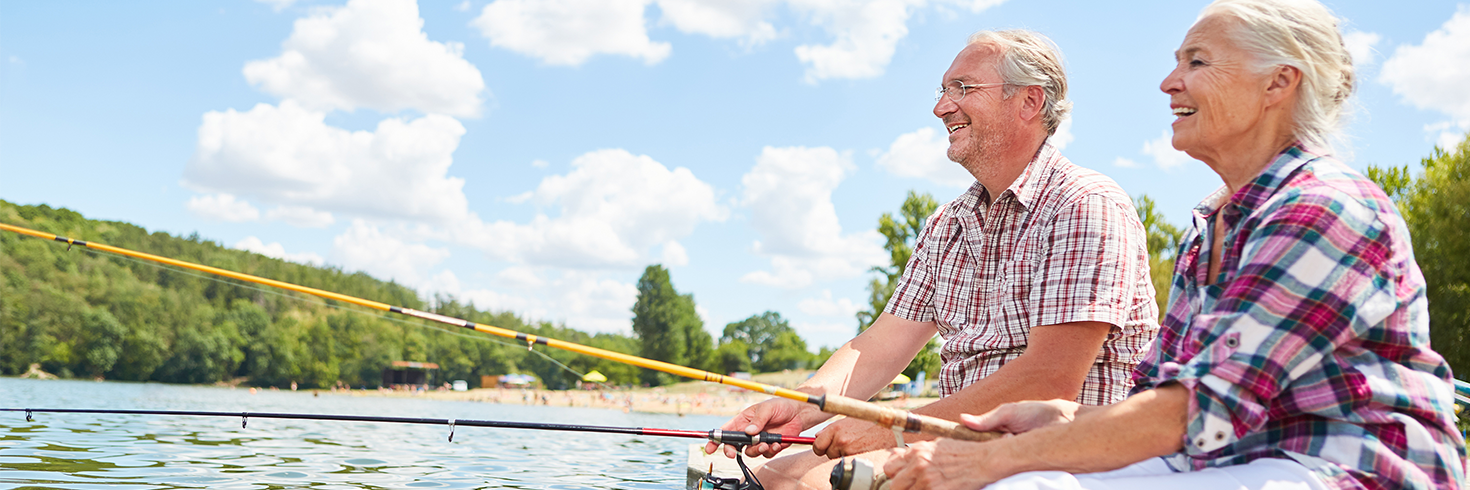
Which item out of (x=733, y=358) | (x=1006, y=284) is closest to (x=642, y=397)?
(x=733, y=358)

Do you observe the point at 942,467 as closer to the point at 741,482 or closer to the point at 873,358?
the point at 741,482

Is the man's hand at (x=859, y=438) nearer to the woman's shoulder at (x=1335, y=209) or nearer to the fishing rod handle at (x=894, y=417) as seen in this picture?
the fishing rod handle at (x=894, y=417)

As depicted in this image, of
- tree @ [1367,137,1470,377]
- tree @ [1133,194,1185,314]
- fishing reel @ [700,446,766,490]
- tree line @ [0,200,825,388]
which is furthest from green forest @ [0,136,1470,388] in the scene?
fishing reel @ [700,446,766,490]

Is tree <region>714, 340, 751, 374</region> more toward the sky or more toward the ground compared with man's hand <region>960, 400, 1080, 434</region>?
more toward the sky

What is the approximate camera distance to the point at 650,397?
79.1 metres

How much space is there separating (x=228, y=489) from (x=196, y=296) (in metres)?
102

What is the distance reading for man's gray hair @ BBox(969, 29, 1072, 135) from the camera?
9.95 feet

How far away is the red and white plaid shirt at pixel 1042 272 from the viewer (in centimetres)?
248

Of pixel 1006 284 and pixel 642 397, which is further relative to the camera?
pixel 642 397

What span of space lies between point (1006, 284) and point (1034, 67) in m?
0.72

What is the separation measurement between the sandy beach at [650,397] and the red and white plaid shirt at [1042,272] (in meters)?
57.8

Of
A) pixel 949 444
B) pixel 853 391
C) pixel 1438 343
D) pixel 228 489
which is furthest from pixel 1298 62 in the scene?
pixel 1438 343

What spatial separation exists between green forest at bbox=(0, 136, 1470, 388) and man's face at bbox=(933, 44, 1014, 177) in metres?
74.8

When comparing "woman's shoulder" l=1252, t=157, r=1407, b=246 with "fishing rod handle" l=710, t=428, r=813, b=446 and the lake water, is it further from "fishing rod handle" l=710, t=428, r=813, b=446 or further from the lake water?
the lake water
